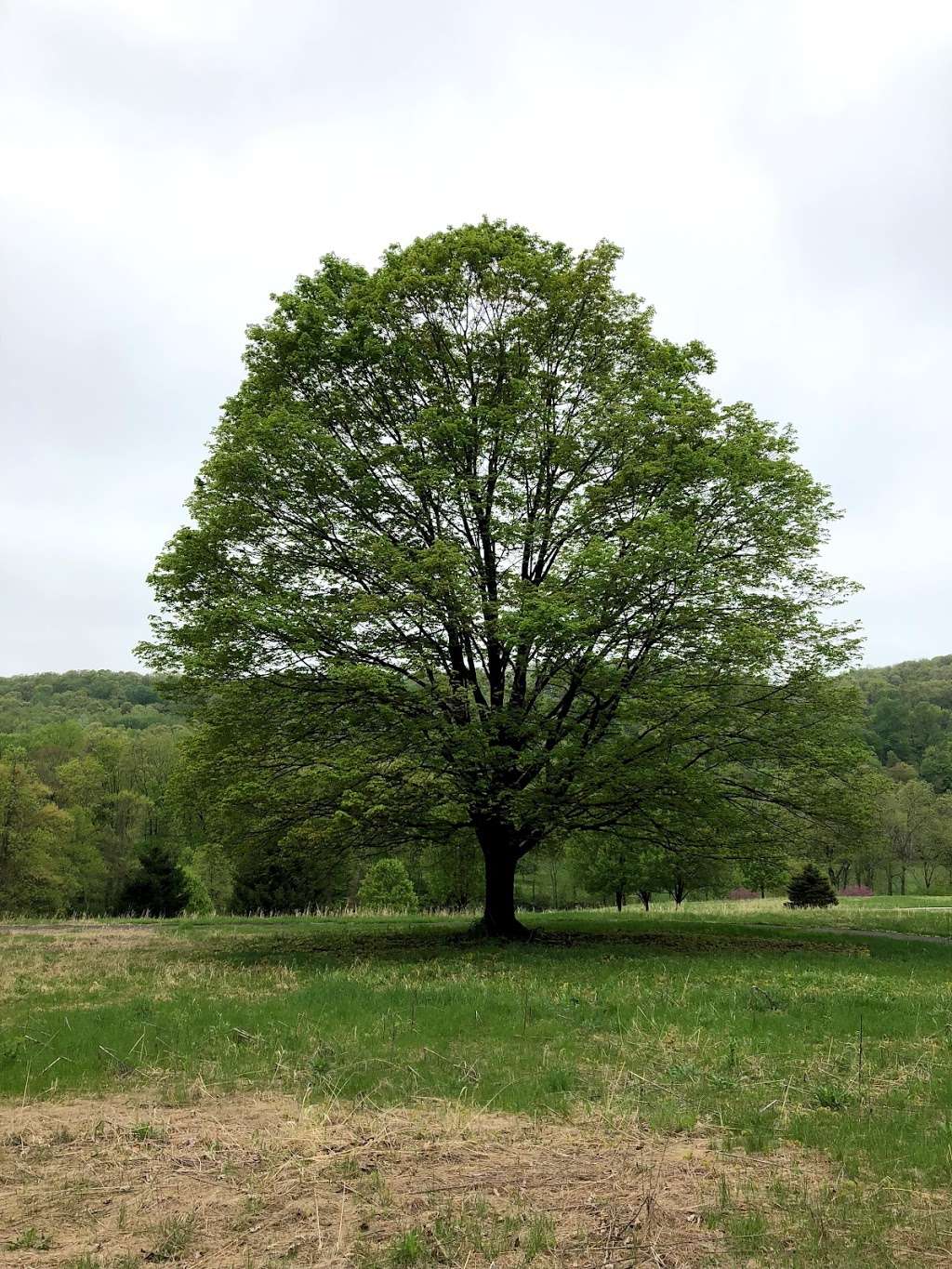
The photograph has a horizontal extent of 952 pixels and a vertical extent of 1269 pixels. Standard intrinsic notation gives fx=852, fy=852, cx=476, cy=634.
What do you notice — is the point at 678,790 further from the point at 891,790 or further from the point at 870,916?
the point at 870,916

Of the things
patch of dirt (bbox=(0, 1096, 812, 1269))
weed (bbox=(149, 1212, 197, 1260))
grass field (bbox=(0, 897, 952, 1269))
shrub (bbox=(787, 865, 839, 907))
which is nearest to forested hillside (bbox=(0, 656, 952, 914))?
shrub (bbox=(787, 865, 839, 907))

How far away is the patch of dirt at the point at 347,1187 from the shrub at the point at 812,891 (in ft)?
129

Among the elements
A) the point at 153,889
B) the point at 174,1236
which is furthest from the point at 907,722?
the point at 174,1236

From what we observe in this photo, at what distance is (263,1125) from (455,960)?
973 centimetres

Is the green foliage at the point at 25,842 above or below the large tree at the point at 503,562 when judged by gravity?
below

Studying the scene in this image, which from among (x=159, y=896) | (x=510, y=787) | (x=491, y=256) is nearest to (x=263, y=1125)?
(x=510, y=787)

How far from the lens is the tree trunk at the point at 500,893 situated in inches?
786

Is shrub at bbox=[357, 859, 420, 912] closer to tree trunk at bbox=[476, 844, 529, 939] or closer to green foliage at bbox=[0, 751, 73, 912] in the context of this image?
green foliage at bbox=[0, 751, 73, 912]

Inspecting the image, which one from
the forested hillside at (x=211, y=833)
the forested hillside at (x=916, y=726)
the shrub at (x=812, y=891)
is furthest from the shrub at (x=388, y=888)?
the forested hillside at (x=916, y=726)

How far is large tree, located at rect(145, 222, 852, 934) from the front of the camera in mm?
16438

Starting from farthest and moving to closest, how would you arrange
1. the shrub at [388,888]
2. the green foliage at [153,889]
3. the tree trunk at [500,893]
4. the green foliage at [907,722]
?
the green foliage at [907,722]
the shrub at [388,888]
the green foliage at [153,889]
the tree trunk at [500,893]

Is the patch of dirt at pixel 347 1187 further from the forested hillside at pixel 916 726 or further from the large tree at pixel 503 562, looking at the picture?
the forested hillside at pixel 916 726

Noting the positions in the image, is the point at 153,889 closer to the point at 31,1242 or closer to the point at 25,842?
the point at 25,842

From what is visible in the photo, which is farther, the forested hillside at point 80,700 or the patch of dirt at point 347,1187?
the forested hillside at point 80,700
